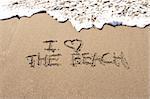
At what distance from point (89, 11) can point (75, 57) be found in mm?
200

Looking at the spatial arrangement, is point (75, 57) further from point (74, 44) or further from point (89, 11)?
point (89, 11)

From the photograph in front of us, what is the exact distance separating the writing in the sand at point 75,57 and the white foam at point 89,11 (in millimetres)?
82

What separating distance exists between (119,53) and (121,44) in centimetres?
4

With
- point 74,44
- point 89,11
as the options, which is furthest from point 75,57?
point 89,11

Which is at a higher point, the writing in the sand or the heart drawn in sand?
the heart drawn in sand

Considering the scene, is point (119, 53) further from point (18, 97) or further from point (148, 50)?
point (18, 97)

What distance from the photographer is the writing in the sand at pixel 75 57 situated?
3.43 feet

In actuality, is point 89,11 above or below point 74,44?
above

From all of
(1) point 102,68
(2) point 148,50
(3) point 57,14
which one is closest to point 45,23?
(3) point 57,14

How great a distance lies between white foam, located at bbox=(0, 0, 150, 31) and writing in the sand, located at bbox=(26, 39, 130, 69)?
8cm

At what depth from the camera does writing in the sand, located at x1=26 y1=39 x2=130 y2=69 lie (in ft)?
3.43

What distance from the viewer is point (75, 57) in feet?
3.49

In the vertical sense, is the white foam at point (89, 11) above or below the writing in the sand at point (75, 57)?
above

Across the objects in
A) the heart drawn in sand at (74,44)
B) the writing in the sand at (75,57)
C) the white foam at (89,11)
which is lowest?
the writing in the sand at (75,57)
